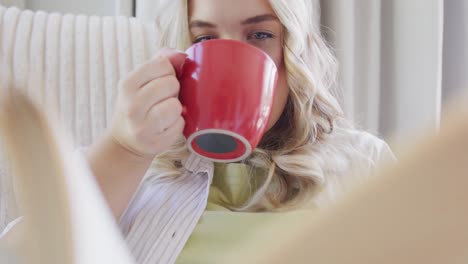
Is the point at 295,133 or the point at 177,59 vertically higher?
the point at 177,59

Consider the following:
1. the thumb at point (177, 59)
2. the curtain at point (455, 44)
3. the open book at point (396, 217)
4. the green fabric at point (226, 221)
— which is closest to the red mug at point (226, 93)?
the thumb at point (177, 59)

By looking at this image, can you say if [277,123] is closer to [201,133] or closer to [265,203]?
[265,203]

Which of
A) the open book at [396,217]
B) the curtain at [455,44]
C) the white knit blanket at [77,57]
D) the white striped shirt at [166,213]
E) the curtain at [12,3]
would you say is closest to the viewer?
the open book at [396,217]

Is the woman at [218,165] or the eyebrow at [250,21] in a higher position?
the eyebrow at [250,21]

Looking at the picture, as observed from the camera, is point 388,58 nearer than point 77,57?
No

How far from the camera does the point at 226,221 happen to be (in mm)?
737

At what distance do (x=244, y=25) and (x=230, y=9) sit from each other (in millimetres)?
29

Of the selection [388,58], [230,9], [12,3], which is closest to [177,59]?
[230,9]

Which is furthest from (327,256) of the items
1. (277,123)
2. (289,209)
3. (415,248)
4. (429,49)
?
(429,49)

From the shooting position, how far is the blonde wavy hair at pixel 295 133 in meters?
A: 0.78

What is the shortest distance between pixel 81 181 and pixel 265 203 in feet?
1.77

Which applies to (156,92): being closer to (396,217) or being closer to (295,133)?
(295,133)

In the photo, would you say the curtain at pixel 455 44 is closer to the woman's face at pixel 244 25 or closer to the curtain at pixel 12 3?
the woman's face at pixel 244 25

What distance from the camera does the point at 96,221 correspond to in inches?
10.1
